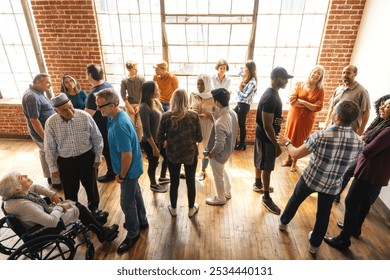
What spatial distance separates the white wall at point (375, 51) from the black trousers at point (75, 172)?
3.68 meters

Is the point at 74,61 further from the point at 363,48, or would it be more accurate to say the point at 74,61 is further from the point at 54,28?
the point at 363,48

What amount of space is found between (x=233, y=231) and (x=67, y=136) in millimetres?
2133

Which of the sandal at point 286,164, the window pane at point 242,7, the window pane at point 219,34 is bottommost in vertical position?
the sandal at point 286,164

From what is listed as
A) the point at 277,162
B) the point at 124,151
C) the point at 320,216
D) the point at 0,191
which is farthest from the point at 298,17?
the point at 0,191

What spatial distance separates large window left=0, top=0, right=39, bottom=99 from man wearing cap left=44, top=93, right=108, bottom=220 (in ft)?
10.5

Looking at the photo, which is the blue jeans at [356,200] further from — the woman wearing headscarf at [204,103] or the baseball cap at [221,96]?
the woman wearing headscarf at [204,103]

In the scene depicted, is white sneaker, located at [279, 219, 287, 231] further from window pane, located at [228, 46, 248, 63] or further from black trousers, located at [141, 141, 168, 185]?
window pane, located at [228, 46, 248, 63]

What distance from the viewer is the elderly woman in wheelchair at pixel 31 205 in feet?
6.86

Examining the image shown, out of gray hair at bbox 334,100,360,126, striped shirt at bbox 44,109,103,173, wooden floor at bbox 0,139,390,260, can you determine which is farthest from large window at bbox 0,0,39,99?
gray hair at bbox 334,100,360,126

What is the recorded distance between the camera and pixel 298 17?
440cm

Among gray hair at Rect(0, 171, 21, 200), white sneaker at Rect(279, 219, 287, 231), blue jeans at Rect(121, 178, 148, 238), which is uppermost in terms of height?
gray hair at Rect(0, 171, 21, 200)

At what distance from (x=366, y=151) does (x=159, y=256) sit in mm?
2311

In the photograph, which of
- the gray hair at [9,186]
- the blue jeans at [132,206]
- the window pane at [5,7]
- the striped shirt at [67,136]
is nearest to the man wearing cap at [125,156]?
the blue jeans at [132,206]

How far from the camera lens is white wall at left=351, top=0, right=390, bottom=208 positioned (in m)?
3.44
